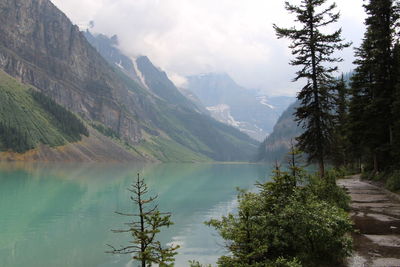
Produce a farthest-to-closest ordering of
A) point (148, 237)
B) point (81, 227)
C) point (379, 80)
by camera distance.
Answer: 1. point (81, 227)
2. point (379, 80)
3. point (148, 237)

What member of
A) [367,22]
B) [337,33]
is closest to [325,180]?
[337,33]

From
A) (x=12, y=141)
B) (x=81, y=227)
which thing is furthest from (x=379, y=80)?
(x=12, y=141)

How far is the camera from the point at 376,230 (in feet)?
59.1

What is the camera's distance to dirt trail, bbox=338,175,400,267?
44.1ft

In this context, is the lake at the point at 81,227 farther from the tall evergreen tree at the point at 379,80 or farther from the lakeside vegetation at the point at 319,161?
the tall evergreen tree at the point at 379,80

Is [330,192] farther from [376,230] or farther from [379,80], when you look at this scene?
[379,80]

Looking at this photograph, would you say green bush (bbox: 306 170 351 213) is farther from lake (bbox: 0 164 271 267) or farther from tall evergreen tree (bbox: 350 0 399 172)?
tall evergreen tree (bbox: 350 0 399 172)

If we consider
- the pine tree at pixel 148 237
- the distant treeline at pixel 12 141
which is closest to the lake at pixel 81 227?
the pine tree at pixel 148 237

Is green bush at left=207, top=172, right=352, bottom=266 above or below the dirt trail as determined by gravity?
above

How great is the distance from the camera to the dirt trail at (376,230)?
13.4 meters

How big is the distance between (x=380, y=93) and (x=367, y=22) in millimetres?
8245

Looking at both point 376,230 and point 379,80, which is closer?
point 376,230

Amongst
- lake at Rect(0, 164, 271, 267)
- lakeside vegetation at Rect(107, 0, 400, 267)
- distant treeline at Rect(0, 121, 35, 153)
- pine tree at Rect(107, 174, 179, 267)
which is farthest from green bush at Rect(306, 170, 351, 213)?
distant treeline at Rect(0, 121, 35, 153)

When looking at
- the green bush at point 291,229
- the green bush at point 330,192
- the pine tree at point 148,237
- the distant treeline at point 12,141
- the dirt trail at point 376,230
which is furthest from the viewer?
the distant treeline at point 12,141
